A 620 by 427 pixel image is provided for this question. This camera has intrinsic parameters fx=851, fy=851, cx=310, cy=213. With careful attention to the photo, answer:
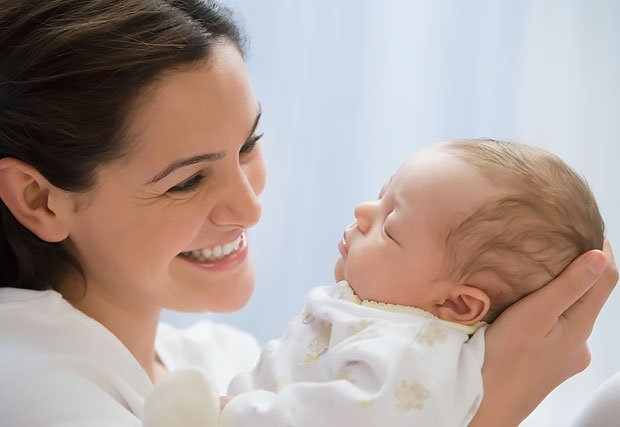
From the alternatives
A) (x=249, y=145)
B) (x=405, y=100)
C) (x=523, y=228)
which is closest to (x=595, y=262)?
(x=523, y=228)

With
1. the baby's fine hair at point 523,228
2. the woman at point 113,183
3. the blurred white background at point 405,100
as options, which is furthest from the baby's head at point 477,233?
the blurred white background at point 405,100

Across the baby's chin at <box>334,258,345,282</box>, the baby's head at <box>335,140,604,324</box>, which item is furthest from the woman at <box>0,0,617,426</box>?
the baby's chin at <box>334,258,345,282</box>

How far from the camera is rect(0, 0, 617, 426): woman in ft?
4.97

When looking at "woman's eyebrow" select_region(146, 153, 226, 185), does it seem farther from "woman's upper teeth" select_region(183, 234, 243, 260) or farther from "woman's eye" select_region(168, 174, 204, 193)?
"woman's upper teeth" select_region(183, 234, 243, 260)

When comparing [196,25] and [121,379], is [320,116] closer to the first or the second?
[196,25]

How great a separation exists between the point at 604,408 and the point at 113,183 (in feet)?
3.32

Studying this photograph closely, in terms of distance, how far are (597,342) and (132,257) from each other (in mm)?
1543

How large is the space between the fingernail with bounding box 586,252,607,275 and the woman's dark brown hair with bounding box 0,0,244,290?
2.63ft

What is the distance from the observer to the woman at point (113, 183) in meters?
1.51

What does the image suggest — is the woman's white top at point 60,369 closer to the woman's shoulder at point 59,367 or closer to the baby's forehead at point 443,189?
the woman's shoulder at point 59,367

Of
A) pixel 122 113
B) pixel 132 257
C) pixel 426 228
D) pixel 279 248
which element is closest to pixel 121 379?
pixel 132 257

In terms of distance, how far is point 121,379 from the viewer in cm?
169

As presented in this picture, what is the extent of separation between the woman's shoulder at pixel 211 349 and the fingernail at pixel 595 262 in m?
1.16

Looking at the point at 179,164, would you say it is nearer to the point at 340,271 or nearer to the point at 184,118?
the point at 184,118
